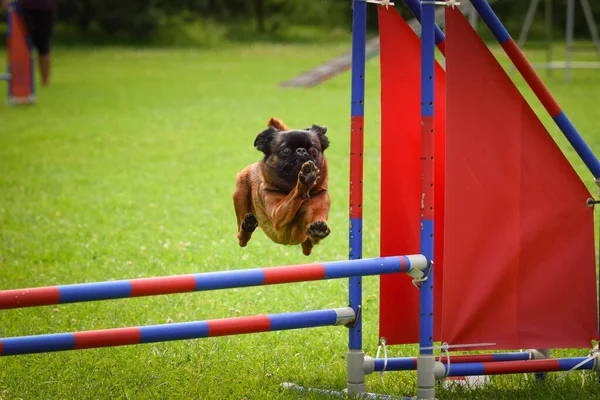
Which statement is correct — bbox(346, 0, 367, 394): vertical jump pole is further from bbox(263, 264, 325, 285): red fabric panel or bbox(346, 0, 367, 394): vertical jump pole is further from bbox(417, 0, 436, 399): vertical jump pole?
bbox(263, 264, 325, 285): red fabric panel

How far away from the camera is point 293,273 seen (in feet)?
12.4

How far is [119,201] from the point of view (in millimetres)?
9703

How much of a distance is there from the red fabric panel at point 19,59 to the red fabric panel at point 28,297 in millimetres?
14208

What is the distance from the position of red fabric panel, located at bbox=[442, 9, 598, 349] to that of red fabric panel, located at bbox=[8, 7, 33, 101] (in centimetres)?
1396

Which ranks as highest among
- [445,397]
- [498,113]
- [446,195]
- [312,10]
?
[312,10]

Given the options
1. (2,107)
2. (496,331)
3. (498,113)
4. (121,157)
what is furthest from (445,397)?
(2,107)

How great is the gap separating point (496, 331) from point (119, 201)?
6072 millimetres

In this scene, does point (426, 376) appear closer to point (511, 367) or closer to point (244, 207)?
point (511, 367)

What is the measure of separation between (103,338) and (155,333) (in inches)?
8.8

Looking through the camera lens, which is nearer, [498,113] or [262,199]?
[262,199]

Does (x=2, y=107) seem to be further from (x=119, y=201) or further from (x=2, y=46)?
(x=2, y=46)

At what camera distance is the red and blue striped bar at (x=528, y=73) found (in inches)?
164

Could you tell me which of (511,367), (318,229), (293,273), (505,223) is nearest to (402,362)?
(511,367)

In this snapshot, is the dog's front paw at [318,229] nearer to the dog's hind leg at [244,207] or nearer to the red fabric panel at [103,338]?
the dog's hind leg at [244,207]
